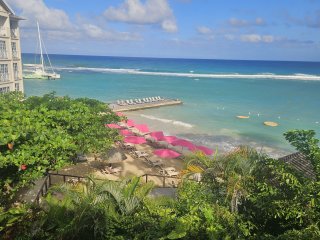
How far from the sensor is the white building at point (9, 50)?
28.2 m

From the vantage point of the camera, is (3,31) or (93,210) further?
(3,31)

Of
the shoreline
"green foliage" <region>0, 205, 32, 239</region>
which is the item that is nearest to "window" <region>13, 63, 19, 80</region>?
the shoreline

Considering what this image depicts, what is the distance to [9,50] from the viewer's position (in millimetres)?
28969

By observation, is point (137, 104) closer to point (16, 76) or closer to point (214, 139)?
point (16, 76)

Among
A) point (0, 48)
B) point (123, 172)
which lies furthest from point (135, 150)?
point (0, 48)

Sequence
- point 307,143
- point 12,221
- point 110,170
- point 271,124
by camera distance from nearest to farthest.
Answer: point 12,221 < point 307,143 < point 110,170 < point 271,124

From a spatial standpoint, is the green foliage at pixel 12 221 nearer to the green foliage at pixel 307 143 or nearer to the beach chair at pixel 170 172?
the green foliage at pixel 307 143

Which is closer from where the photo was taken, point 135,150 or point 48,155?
point 48,155

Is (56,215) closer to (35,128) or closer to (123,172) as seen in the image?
(35,128)

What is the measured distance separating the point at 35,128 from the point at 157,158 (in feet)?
41.8

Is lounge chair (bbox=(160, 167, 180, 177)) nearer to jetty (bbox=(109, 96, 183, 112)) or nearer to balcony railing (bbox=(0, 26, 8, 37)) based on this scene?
jetty (bbox=(109, 96, 183, 112))

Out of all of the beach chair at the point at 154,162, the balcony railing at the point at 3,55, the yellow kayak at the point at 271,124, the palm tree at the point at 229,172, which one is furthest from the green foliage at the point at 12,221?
the yellow kayak at the point at 271,124

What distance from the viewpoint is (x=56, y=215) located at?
7527 mm

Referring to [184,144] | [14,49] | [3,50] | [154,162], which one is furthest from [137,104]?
[154,162]
